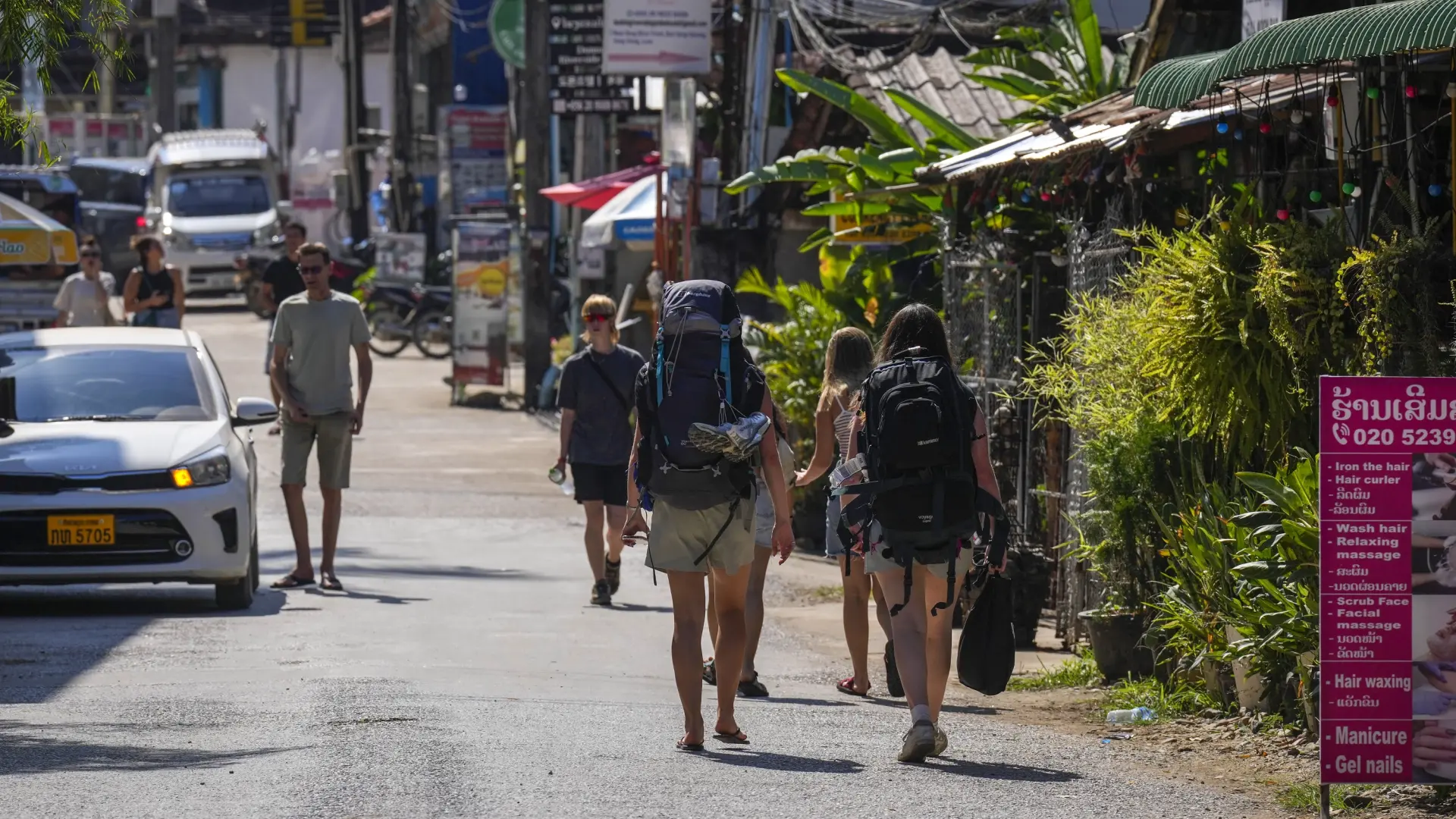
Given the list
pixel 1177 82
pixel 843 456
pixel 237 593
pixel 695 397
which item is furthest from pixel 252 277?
pixel 695 397

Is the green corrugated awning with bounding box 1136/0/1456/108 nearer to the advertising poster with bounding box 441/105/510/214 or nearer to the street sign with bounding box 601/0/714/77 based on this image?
the street sign with bounding box 601/0/714/77

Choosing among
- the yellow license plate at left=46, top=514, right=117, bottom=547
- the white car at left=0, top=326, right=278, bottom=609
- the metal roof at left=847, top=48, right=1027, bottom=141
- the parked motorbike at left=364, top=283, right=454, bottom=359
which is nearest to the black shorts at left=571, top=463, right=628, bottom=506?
the white car at left=0, top=326, right=278, bottom=609

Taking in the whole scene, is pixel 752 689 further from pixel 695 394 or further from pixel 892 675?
pixel 695 394

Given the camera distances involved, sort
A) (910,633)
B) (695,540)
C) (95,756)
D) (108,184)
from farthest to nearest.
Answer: (108,184) → (910,633) → (695,540) → (95,756)

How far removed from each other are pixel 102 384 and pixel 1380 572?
27.4 feet

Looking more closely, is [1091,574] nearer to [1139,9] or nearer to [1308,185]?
[1308,185]

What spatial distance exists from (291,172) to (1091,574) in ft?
139

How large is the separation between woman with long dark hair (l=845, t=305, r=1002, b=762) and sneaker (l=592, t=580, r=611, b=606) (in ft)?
15.7

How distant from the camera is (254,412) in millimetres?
12352

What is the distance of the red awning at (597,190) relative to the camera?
950 inches

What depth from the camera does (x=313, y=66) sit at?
5944 cm

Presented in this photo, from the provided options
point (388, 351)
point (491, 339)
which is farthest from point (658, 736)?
point (388, 351)

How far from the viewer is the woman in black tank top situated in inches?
736

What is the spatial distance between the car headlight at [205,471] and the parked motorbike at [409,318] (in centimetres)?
1858
